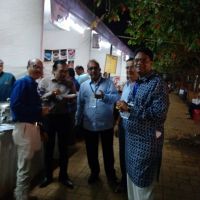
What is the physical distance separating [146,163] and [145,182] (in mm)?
215

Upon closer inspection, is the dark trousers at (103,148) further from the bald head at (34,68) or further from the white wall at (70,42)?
the white wall at (70,42)

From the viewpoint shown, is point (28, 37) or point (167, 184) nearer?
point (28, 37)

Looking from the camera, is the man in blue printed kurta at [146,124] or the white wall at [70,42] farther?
the white wall at [70,42]

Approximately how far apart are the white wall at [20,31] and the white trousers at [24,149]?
5.36ft

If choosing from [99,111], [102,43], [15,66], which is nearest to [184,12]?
[99,111]

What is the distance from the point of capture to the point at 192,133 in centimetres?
1157

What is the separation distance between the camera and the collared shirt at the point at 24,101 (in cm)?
402

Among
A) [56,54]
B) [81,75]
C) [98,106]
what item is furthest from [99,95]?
[81,75]

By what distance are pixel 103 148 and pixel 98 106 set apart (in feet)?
2.52

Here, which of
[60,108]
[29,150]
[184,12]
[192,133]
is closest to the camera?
[29,150]

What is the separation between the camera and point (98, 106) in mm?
5219

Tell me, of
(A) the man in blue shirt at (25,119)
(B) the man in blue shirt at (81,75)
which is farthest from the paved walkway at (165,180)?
(B) the man in blue shirt at (81,75)

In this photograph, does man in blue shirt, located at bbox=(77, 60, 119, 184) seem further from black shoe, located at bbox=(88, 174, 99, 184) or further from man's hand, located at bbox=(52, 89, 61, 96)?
man's hand, located at bbox=(52, 89, 61, 96)

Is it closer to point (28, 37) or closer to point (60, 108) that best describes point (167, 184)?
point (60, 108)
